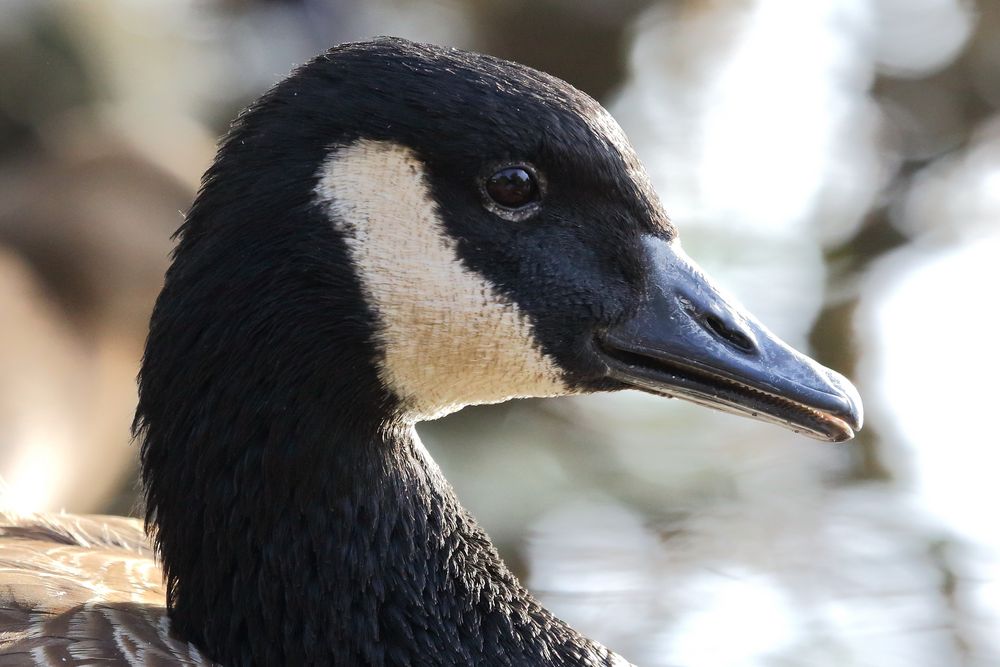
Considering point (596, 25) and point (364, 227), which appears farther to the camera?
point (596, 25)

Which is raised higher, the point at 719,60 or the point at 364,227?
the point at 719,60

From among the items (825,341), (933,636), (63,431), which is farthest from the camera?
(825,341)

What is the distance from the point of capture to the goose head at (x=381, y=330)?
2.08m

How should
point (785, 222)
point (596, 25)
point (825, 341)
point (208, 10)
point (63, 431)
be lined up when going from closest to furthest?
1. point (63, 431)
2. point (825, 341)
3. point (785, 222)
4. point (596, 25)
5. point (208, 10)

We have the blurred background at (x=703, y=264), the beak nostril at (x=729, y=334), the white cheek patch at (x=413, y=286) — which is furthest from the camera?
the blurred background at (x=703, y=264)

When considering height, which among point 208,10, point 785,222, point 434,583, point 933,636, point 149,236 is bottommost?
point 434,583

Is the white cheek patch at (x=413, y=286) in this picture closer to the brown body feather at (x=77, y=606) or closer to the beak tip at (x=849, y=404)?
the beak tip at (x=849, y=404)

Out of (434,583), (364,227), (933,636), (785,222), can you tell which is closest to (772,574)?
(933,636)

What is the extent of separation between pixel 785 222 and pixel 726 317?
14.0 feet

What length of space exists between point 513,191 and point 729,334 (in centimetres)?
46

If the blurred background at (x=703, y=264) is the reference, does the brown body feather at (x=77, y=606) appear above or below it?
below

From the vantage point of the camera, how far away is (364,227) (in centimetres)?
208

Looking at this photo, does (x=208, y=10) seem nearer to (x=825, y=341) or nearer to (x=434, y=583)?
(x=825, y=341)

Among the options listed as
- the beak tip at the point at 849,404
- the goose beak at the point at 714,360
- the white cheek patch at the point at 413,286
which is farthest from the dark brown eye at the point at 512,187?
the beak tip at the point at 849,404
